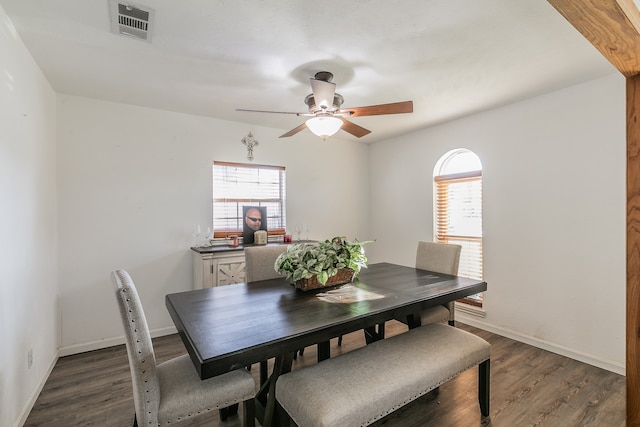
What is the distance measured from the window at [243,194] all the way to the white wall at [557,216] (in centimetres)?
224

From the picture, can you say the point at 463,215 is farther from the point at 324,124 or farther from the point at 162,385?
the point at 162,385

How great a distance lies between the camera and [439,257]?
2.79m

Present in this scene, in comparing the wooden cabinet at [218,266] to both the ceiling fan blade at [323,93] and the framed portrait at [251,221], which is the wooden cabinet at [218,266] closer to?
the framed portrait at [251,221]

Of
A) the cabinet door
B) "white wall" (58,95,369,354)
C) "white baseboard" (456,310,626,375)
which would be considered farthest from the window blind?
the cabinet door

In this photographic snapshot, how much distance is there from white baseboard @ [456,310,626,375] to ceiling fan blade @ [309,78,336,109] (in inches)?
118

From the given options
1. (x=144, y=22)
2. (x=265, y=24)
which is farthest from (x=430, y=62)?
(x=144, y=22)

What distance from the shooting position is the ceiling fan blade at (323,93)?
2.20 meters

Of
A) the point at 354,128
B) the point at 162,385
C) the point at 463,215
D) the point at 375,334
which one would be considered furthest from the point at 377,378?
the point at 463,215

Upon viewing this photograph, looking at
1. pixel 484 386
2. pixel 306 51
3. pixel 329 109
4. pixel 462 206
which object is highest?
pixel 306 51

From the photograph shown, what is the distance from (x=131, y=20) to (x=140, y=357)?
1.85m

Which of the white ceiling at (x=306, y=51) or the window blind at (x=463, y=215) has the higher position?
the white ceiling at (x=306, y=51)

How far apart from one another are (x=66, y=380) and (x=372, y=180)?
431cm

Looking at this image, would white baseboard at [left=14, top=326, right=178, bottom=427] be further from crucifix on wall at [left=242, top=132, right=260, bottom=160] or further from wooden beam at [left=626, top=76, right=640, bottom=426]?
wooden beam at [left=626, top=76, right=640, bottom=426]

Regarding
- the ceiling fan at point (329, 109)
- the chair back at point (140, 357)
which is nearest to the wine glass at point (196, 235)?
the ceiling fan at point (329, 109)
